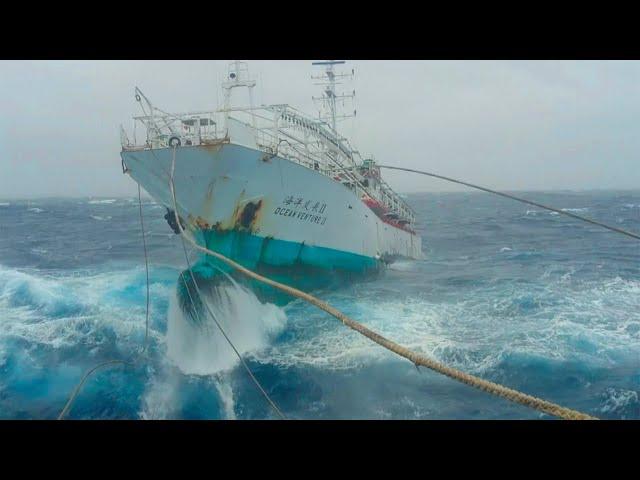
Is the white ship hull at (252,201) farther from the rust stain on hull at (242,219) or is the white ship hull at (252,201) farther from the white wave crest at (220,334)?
the white wave crest at (220,334)

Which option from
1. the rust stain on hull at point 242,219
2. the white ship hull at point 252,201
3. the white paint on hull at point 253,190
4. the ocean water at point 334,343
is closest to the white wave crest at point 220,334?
the ocean water at point 334,343

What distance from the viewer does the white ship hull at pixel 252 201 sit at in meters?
9.69

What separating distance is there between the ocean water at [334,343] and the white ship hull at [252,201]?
4.63ft

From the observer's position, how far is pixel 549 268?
16.1 m

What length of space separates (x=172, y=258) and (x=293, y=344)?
11.7 meters

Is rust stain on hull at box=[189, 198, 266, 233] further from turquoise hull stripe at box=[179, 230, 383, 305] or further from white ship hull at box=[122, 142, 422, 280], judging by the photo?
turquoise hull stripe at box=[179, 230, 383, 305]

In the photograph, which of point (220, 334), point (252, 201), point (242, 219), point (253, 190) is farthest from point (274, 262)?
point (220, 334)

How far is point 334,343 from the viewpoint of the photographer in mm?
10016

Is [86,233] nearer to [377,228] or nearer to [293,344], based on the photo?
[377,228]

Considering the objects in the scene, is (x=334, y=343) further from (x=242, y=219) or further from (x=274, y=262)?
(x=242, y=219)

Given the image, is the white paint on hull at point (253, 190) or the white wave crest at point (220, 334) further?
the white paint on hull at point (253, 190)

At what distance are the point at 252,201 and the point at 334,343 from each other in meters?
4.17

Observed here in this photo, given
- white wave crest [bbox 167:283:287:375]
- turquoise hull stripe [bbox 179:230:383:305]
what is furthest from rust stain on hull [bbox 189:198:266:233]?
white wave crest [bbox 167:283:287:375]

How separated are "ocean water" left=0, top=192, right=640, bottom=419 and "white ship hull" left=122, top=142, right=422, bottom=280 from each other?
1.41 meters
